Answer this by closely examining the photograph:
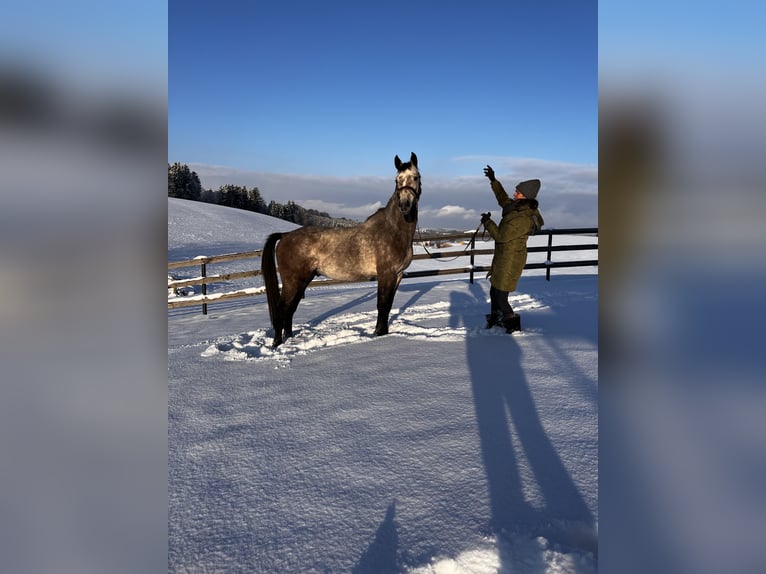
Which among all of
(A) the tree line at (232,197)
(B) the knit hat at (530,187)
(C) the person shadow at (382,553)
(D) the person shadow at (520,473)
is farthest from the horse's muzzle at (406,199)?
(A) the tree line at (232,197)

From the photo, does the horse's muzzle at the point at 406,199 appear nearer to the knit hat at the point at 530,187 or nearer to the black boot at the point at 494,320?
the knit hat at the point at 530,187

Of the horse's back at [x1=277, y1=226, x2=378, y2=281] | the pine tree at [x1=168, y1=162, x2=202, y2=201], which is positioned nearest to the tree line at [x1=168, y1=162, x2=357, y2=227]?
the pine tree at [x1=168, y1=162, x2=202, y2=201]

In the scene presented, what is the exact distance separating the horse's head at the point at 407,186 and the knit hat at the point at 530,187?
1.04 m

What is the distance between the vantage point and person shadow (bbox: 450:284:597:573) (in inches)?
51.1

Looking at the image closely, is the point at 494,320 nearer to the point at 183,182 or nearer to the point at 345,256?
the point at 345,256

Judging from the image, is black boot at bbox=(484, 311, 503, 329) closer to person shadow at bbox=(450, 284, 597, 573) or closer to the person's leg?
the person's leg

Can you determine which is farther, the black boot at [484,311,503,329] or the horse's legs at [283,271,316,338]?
the horse's legs at [283,271,316,338]

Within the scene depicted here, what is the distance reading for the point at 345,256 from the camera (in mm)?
4305

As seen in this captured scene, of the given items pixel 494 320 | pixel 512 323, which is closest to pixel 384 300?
pixel 494 320

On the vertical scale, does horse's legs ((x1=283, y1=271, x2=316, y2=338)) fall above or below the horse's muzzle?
below
